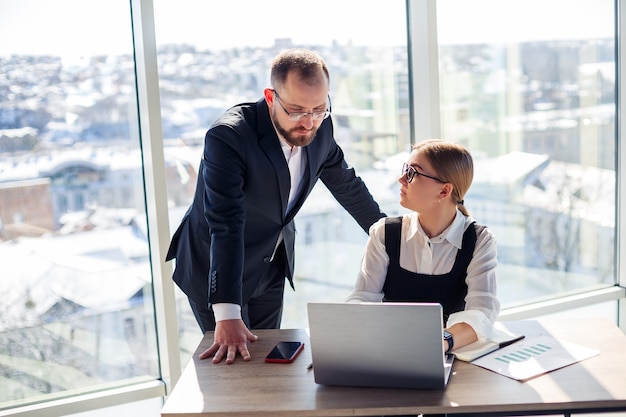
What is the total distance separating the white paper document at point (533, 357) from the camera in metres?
1.86

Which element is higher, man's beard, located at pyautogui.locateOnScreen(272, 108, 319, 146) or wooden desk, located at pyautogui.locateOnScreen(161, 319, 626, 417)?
man's beard, located at pyautogui.locateOnScreen(272, 108, 319, 146)

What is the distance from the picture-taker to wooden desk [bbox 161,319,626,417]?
5.58 ft

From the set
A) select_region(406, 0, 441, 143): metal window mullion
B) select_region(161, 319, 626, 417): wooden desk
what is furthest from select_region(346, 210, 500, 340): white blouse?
select_region(406, 0, 441, 143): metal window mullion

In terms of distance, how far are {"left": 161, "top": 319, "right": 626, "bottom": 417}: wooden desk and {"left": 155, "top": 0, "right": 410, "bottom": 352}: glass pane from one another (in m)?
1.37

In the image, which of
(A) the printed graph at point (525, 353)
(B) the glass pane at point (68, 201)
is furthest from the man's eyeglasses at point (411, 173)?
(B) the glass pane at point (68, 201)

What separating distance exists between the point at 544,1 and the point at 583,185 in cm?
96

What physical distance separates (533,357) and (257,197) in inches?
38.6

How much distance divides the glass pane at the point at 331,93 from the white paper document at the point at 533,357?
5.03 feet

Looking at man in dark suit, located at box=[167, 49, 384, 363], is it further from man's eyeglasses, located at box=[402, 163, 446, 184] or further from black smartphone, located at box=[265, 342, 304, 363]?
man's eyeglasses, located at box=[402, 163, 446, 184]

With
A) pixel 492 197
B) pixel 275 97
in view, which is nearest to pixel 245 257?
pixel 275 97

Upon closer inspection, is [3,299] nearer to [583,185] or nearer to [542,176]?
[542,176]

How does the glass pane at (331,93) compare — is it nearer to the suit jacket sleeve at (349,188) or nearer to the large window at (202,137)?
the large window at (202,137)

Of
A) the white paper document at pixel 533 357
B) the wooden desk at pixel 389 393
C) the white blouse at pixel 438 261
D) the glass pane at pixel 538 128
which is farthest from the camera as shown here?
the glass pane at pixel 538 128

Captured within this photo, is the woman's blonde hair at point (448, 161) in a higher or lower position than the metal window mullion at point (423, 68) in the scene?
lower
